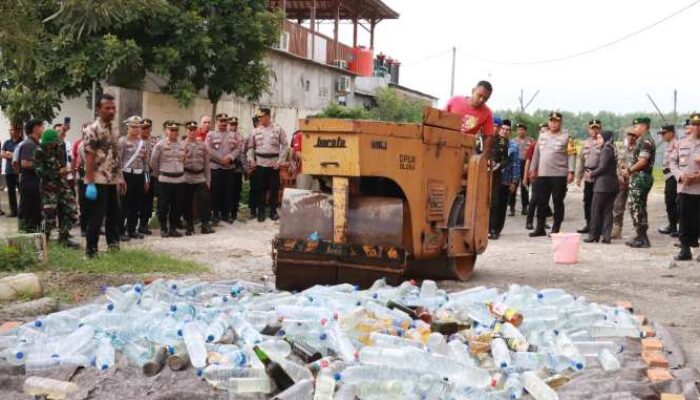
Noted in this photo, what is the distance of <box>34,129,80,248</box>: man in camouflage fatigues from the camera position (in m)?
11.4

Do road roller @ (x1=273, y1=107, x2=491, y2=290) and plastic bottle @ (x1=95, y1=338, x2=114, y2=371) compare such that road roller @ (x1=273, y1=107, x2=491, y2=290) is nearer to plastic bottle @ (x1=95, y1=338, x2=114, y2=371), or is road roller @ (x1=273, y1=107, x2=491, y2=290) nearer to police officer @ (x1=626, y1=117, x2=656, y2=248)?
plastic bottle @ (x1=95, y1=338, x2=114, y2=371)

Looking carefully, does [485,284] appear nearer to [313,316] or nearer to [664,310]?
[664,310]

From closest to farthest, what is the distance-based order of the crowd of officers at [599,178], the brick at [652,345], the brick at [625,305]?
1. the brick at [652,345]
2. the brick at [625,305]
3. the crowd of officers at [599,178]

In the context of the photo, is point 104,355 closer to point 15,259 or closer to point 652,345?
point 652,345

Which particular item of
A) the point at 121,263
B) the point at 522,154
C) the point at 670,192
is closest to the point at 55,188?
the point at 121,263

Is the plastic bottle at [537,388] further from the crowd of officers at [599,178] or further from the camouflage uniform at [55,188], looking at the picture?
the camouflage uniform at [55,188]

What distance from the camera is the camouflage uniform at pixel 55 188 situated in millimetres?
11406

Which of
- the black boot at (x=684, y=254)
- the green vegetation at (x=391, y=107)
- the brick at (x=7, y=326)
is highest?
the green vegetation at (x=391, y=107)

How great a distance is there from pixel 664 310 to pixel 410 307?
281 cm

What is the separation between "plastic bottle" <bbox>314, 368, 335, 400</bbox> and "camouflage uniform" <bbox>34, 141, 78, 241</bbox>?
7.42 meters

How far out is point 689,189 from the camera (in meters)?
11.5

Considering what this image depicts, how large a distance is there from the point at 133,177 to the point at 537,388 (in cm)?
913

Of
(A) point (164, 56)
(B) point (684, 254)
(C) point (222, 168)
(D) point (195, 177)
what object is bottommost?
(B) point (684, 254)

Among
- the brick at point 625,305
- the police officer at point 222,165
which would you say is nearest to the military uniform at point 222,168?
the police officer at point 222,165
